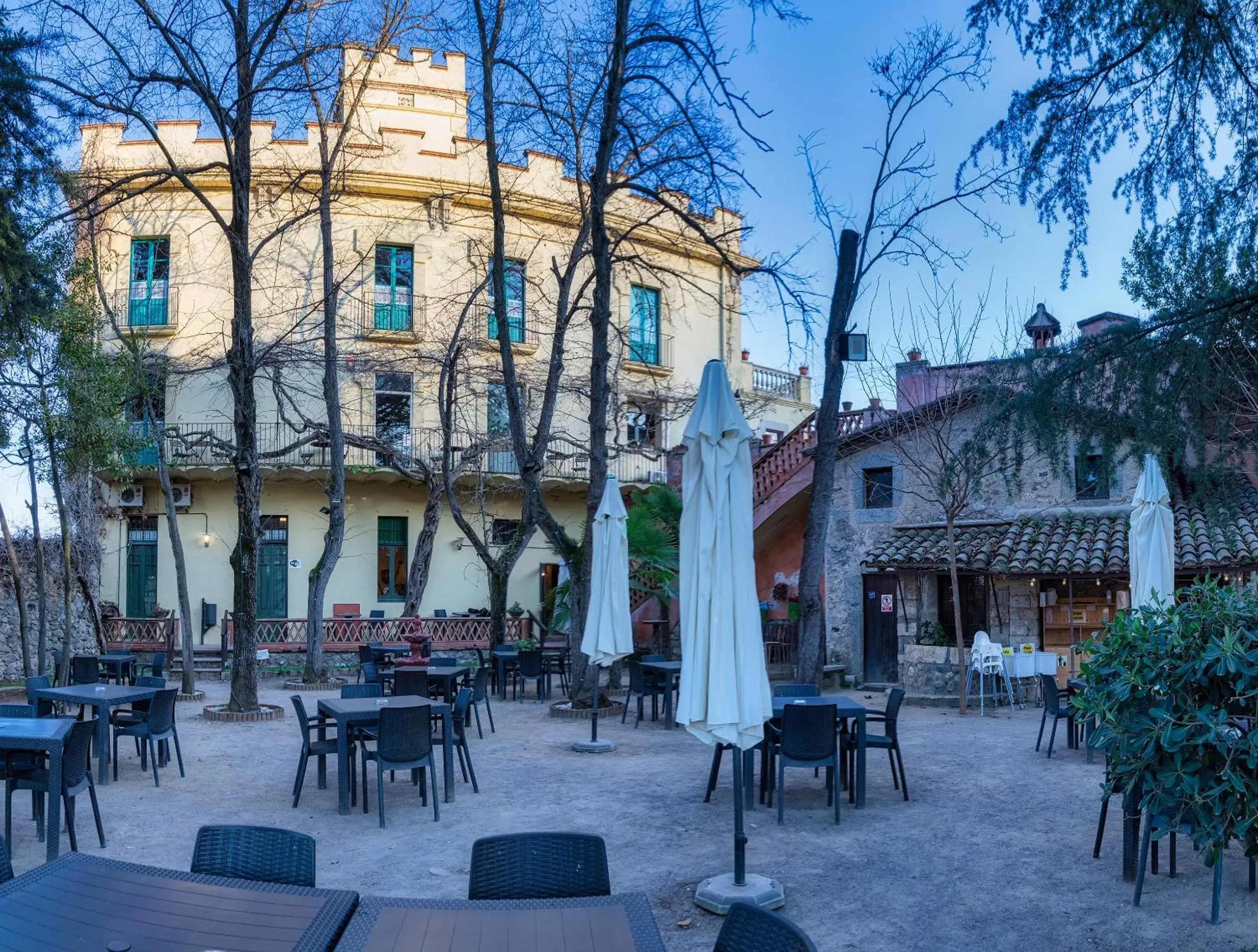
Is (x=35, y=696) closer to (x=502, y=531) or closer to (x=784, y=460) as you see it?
(x=784, y=460)

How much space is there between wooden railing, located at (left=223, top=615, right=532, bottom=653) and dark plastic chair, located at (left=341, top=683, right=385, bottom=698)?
11.4m

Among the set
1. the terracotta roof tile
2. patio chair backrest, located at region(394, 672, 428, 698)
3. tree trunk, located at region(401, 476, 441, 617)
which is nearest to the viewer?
patio chair backrest, located at region(394, 672, 428, 698)

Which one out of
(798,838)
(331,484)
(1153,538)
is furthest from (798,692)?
(331,484)

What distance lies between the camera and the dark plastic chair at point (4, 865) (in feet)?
12.6

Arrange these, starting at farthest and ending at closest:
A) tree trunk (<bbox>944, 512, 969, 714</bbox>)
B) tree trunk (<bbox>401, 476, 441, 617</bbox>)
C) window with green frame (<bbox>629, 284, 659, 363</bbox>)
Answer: window with green frame (<bbox>629, 284, 659, 363</bbox>)
tree trunk (<bbox>401, 476, 441, 617</bbox>)
tree trunk (<bbox>944, 512, 969, 714</bbox>)

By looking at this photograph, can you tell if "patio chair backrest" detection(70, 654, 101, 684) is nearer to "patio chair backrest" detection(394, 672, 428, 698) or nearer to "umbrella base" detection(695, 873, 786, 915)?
"patio chair backrest" detection(394, 672, 428, 698)

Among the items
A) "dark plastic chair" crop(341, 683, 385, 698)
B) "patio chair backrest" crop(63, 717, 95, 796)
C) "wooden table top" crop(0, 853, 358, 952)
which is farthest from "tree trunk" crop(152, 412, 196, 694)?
"wooden table top" crop(0, 853, 358, 952)

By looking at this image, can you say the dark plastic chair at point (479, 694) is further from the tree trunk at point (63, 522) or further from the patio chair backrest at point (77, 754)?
the tree trunk at point (63, 522)

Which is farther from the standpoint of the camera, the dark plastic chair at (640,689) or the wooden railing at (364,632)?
the wooden railing at (364,632)

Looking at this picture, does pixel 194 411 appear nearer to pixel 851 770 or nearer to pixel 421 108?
pixel 421 108

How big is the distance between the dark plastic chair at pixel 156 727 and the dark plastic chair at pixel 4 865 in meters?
6.01

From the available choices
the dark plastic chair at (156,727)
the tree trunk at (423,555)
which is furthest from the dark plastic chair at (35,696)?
the tree trunk at (423,555)

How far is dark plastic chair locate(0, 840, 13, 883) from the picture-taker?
12.6 feet

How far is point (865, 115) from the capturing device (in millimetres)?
16641
